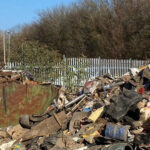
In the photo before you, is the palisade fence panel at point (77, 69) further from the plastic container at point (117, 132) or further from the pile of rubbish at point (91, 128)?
the plastic container at point (117, 132)

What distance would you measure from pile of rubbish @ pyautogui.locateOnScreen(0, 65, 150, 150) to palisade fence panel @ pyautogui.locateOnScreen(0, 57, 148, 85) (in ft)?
12.6

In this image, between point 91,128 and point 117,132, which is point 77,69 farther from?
point 117,132

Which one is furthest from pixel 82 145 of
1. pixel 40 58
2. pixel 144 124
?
pixel 40 58

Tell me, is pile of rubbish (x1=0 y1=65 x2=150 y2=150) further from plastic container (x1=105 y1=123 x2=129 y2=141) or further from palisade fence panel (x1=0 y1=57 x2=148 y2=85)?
palisade fence panel (x1=0 y1=57 x2=148 y2=85)

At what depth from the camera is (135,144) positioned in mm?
5371

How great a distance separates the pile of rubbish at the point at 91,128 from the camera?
226 inches

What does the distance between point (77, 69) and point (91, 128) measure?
6.13 metres

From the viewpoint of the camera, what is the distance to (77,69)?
12.4 metres

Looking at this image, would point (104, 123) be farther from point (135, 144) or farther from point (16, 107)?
point (16, 107)

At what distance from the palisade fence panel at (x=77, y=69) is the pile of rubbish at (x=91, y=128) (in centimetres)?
383

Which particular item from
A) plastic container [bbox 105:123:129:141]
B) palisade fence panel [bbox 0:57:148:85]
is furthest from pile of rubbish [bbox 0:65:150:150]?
palisade fence panel [bbox 0:57:148:85]

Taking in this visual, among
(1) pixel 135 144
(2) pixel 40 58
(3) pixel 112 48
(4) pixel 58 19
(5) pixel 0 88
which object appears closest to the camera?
(1) pixel 135 144

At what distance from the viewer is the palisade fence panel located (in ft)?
40.0

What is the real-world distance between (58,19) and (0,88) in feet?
60.1
